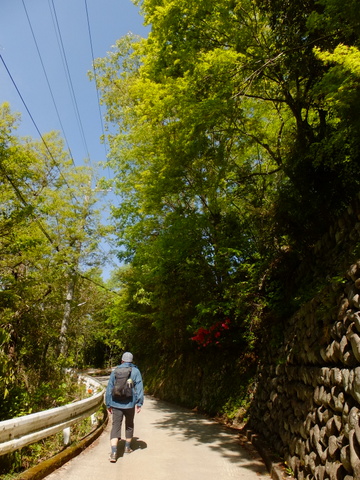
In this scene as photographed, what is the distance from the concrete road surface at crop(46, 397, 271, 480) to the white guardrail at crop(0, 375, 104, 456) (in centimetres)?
52

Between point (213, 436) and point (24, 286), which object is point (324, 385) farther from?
point (24, 286)

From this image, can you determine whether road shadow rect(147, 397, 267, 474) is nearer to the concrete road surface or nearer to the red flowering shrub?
the concrete road surface

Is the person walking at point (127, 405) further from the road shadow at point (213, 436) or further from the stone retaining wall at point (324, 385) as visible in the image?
the stone retaining wall at point (324, 385)

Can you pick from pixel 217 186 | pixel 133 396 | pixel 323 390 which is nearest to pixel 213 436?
pixel 133 396

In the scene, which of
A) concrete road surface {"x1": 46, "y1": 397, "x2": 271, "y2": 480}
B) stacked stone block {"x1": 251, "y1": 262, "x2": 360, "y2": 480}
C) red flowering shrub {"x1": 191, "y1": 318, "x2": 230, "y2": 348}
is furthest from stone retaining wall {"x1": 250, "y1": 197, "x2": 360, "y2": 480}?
red flowering shrub {"x1": 191, "y1": 318, "x2": 230, "y2": 348}

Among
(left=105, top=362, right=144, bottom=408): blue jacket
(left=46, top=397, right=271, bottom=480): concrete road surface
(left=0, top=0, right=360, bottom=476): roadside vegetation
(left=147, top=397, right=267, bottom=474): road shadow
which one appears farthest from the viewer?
(left=0, top=0, right=360, bottom=476): roadside vegetation

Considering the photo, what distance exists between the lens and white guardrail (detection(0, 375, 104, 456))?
344cm

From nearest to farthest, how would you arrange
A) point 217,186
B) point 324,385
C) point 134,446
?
1. point 324,385
2. point 134,446
3. point 217,186

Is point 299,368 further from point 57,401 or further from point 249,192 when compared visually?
point 249,192

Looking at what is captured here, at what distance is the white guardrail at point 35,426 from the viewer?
3439 mm

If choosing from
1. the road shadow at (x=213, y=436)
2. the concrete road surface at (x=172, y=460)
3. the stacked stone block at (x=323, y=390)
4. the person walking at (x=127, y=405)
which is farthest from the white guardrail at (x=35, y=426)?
the stacked stone block at (x=323, y=390)

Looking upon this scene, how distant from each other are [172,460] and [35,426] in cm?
244

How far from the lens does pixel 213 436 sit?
24.3 feet

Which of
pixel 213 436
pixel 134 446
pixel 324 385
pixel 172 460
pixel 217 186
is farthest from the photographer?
pixel 217 186
